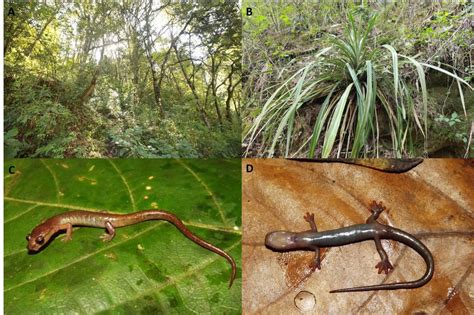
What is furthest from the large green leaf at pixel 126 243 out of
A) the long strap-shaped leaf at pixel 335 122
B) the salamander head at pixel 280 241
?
the long strap-shaped leaf at pixel 335 122

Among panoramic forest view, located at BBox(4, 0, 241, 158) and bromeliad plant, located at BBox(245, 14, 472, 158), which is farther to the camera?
panoramic forest view, located at BBox(4, 0, 241, 158)

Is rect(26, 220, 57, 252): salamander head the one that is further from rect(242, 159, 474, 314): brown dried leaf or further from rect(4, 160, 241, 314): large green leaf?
rect(242, 159, 474, 314): brown dried leaf

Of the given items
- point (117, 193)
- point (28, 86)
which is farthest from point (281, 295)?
point (28, 86)

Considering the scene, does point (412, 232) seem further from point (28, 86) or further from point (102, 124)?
point (28, 86)

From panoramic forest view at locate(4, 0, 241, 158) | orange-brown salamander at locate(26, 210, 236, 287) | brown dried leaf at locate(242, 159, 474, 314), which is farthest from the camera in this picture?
panoramic forest view at locate(4, 0, 241, 158)

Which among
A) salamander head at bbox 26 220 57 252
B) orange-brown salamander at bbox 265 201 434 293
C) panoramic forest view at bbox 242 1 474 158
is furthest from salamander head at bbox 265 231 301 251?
salamander head at bbox 26 220 57 252

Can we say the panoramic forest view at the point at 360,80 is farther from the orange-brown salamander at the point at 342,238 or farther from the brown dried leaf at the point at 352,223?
the orange-brown salamander at the point at 342,238
